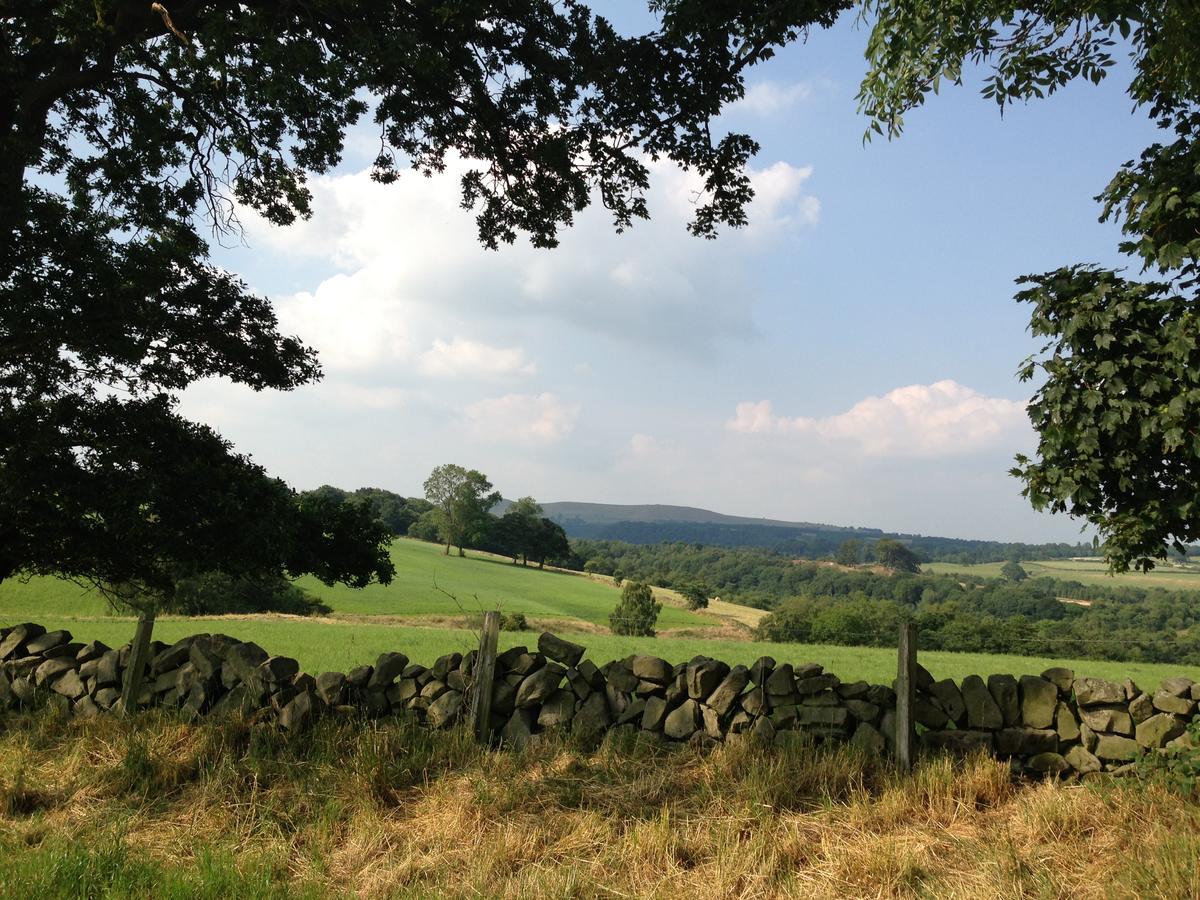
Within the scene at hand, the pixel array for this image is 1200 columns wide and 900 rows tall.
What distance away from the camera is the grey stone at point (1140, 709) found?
621 centimetres

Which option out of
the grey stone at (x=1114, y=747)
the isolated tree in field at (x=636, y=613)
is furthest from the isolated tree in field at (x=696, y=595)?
the grey stone at (x=1114, y=747)

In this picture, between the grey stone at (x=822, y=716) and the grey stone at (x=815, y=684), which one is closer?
the grey stone at (x=822, y=716)

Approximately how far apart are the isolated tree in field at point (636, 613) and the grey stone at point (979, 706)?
82.7 feet

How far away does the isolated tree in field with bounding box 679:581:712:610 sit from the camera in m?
45.5

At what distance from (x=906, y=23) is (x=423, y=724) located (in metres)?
7.82

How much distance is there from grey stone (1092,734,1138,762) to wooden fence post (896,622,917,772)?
1539mm

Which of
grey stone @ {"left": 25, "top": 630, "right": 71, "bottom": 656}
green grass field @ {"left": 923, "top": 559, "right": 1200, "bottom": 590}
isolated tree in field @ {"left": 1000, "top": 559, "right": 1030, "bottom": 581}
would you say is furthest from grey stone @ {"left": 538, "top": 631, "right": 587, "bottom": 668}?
A: isolated tree in field @ {"left": 1000, "top": 559, "right": 1030, "bottom": 581}

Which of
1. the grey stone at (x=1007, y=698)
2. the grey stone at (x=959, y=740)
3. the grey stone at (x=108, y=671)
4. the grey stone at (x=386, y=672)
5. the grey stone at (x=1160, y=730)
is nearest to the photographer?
the grey stone at (x=1160, y=730)

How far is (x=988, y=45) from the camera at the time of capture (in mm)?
6695

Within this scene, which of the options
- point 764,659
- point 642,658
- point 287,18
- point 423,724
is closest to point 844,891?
point 764,659

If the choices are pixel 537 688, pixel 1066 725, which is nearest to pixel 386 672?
pixel 537 688

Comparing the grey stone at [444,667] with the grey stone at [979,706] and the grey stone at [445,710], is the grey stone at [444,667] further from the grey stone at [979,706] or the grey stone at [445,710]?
the grey stone at [979,706]

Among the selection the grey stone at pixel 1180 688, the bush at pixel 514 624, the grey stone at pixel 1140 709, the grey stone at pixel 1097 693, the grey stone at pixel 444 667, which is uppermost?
the grey stone at pixel 1180 688

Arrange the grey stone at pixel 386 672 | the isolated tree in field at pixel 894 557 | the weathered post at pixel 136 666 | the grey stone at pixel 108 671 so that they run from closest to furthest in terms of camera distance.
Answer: the grey stone at pixel 386 672 < the weathered post at pixel 136 666 < the grey stone at pixel 108 671 < the isolated tree in field at pixel 894 557
